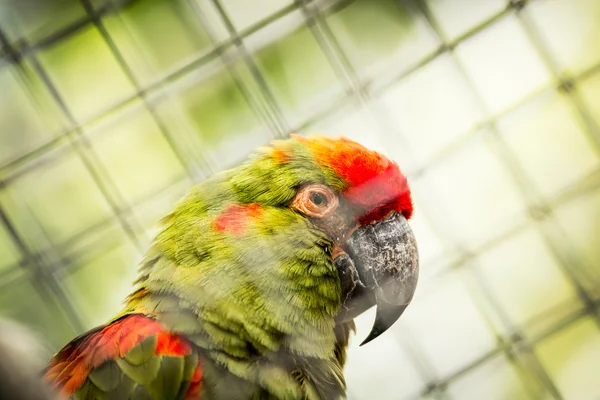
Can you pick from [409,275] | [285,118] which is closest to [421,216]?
[409,275]

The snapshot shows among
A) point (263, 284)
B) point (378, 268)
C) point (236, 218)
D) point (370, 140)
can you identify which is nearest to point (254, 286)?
point (263, 284)

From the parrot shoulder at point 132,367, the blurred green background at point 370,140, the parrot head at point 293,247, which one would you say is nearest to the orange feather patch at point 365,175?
the parrot head at point 293,247

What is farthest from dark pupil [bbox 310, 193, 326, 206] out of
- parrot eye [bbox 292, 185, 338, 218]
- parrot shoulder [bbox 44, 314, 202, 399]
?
parrot shoulder [bbox 44, 314, 202, 399]

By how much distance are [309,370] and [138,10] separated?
0.79 metres

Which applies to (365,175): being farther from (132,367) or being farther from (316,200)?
(132,367)

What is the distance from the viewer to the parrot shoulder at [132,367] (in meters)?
0.80

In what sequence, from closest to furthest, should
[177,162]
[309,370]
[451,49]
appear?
[309,370]
[177,162]
[451,49]

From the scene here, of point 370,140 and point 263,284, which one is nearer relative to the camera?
point 263,284

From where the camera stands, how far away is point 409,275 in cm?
97

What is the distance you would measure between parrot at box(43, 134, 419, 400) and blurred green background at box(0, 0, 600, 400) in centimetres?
10

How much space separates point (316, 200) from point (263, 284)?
19 centimetres

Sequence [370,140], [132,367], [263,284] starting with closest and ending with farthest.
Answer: [132,367] → [263,284] → [370,140]

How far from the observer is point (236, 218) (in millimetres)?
955

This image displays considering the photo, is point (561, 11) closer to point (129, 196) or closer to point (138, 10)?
point (138, 10)
